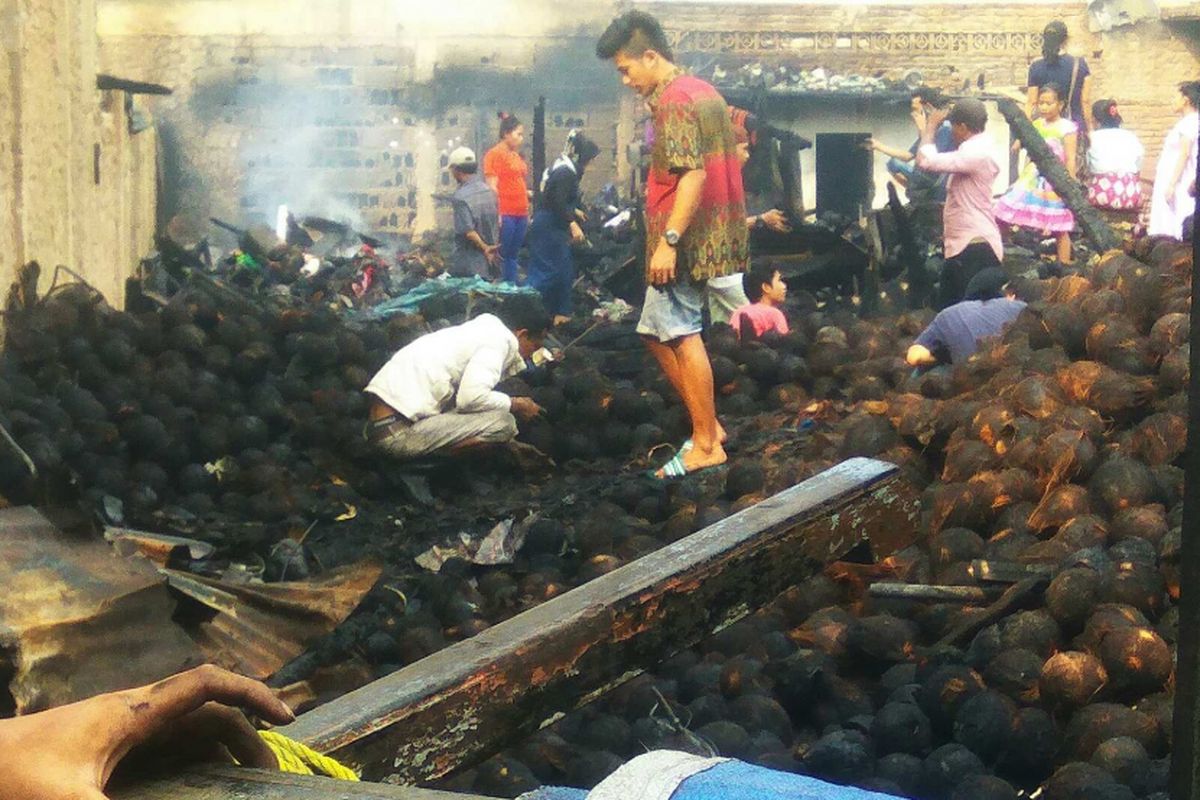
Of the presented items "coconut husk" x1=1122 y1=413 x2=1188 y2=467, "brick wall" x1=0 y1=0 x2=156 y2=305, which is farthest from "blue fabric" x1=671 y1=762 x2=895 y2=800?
"brick wall" x1=0 y1=0 x2=156 y2=305

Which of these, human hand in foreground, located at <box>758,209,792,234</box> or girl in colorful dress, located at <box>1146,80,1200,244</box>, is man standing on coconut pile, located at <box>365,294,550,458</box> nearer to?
human hand in foreground, located at <box>758,209,792,234</box>

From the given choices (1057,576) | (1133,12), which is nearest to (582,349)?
(1057,576)

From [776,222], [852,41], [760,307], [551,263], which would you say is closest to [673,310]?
[760,307]

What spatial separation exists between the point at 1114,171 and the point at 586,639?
11321 mm

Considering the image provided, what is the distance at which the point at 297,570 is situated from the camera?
22.8 feet

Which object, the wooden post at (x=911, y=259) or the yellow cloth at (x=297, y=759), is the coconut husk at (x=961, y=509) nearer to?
the yellow cloth at (x=297, y=759)

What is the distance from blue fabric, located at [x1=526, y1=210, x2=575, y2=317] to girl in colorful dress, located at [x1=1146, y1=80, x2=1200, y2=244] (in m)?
4.69

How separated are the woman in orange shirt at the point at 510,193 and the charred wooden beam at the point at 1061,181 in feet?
14.3

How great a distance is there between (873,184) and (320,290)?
Result: 5.15 m

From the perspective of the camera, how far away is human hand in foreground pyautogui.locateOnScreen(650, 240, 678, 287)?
23.8ft

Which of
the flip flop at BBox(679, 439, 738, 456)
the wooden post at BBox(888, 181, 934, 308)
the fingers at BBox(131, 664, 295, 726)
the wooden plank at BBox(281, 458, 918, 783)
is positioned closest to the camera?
the fingers at BBox(131, 664, 295, 726)

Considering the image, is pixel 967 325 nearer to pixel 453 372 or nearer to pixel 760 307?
pixel 760 307

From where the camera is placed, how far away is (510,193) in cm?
1375

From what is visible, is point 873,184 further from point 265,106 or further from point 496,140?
point 265,106
